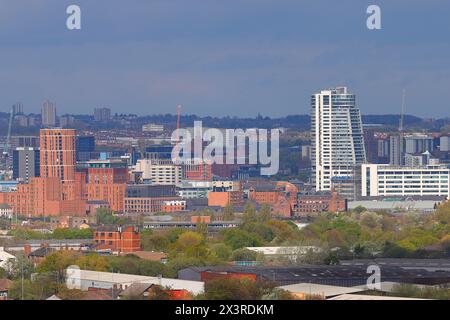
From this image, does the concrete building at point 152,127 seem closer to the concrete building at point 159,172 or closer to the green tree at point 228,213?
the concrete building at point 159,172

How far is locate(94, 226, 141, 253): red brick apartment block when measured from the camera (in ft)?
105

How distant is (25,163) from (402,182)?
48.5 ft

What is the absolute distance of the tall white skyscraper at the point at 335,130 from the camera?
216 feet

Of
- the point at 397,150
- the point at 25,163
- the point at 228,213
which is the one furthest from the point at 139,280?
the point at 397,150

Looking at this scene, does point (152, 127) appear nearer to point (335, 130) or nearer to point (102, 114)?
point (102, 114)

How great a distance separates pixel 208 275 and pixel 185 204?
37.0 meters

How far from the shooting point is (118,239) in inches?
1323

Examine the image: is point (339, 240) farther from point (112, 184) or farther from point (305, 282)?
point (112, 184)

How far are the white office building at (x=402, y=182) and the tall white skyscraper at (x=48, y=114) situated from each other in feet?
37.1

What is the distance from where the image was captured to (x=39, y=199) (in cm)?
5656

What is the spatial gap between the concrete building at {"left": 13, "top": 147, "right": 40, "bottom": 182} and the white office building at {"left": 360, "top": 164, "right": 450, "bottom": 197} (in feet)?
40.8

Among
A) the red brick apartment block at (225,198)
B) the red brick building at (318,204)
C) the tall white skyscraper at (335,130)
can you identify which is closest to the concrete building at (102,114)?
the red brick apartment block at (225,198)
